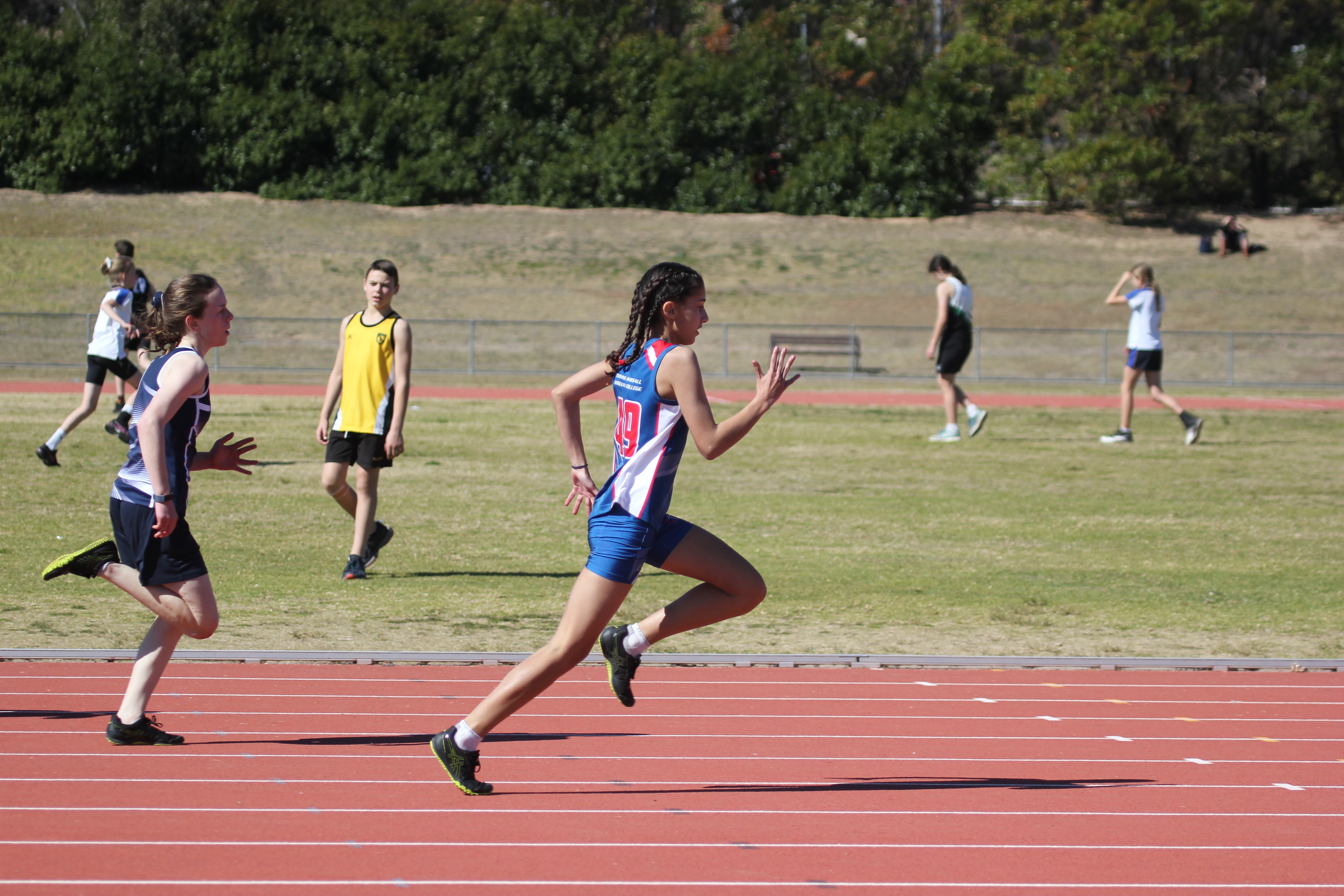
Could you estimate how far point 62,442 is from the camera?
15.3 m

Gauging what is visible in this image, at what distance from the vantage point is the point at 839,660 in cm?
704

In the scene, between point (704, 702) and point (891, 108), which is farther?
point (891, 108)

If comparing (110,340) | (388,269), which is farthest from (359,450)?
(110,340)

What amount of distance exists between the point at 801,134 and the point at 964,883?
55061 millimetres

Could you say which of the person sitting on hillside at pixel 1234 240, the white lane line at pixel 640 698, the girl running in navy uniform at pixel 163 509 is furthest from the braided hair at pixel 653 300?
the person sitting on hillside at pixel 1234 240

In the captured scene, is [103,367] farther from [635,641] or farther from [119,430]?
[635,641]

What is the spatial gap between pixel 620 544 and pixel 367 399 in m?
4.42

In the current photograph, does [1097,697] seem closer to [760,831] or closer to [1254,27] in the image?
[760,831]

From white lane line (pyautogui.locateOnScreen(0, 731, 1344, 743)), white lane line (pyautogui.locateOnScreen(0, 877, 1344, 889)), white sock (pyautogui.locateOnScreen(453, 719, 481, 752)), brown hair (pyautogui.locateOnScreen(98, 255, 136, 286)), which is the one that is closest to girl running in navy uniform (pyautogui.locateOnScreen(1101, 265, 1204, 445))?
brown hair (pyautogui.locateOnScreen(98, 255, 136, 286))

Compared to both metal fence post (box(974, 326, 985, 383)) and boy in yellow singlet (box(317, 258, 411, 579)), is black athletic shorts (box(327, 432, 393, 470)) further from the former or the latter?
metal fence post (box(974, 326, 985, 383))

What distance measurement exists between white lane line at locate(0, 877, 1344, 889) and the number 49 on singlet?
1417 mm

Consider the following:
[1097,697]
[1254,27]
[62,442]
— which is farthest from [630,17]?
[1097,697]

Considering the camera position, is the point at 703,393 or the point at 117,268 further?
the point at 117,268

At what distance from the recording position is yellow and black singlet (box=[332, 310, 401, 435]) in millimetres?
8695
